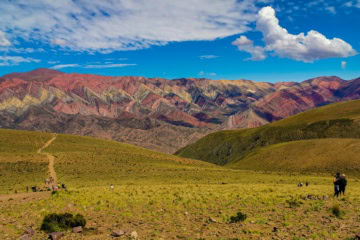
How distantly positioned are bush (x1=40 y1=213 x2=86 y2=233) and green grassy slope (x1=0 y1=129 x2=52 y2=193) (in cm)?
2980

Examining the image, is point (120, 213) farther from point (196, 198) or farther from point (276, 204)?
point (276, 204)

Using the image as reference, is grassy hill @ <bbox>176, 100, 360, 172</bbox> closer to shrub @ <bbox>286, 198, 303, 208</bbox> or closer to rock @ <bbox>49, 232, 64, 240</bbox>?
shrub @ <bbox>286, 198, 303, 208</bbox>

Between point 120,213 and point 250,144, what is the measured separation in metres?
150

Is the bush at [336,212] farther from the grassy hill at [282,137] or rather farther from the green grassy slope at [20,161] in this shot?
the grassy hill at [282,137]

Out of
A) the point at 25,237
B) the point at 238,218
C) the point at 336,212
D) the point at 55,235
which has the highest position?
the point at 336,212

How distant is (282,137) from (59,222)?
151 m

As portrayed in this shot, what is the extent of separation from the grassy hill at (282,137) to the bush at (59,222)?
Result: 85.3 meters

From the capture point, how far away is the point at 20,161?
76.0 meters

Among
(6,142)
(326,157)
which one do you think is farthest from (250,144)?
(6,142)

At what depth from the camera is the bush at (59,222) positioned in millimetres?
20527

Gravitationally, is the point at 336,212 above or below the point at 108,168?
above

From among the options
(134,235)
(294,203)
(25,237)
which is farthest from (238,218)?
(25,237)

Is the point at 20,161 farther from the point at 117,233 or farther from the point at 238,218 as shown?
the point at 238,218

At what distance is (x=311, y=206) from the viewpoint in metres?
24.1
